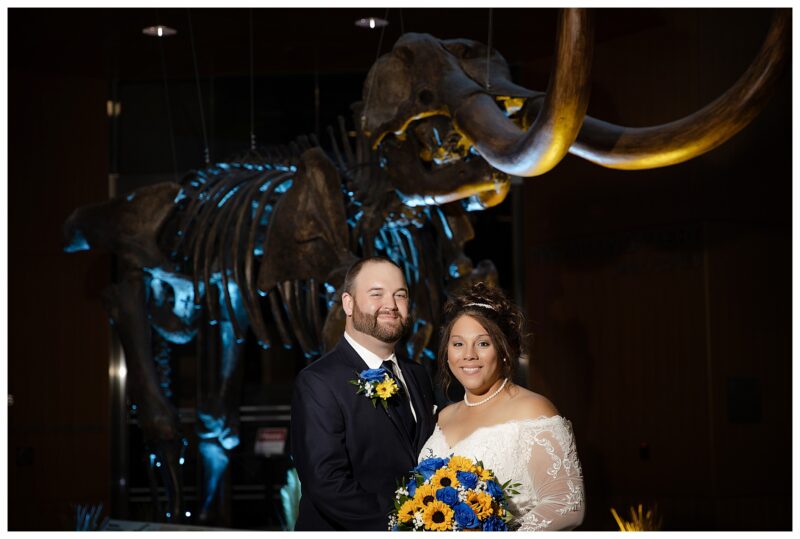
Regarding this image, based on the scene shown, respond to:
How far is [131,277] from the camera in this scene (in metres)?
7.80

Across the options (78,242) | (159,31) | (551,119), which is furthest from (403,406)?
(159,31)

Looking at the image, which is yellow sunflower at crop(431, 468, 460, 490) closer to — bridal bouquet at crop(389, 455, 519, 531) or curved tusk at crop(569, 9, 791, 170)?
bridal bouquet at crop(389, 455, 519, 531)

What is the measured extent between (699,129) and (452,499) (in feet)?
7.39

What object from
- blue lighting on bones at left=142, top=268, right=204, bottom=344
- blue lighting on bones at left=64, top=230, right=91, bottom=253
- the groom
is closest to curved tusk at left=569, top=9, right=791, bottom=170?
the groom

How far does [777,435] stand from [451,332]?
5983 millimetres

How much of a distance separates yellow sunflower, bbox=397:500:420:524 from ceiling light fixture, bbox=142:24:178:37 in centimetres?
670

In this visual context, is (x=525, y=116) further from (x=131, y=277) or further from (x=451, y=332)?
(x=131, y=277)

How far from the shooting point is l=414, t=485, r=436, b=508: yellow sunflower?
331cm

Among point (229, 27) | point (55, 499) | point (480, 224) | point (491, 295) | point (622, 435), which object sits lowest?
point (55, 499)

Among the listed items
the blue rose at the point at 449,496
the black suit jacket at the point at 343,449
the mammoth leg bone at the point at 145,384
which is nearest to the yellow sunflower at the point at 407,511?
the blue rose at the point at 449,496

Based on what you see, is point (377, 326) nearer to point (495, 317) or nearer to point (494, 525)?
point (495, 317)

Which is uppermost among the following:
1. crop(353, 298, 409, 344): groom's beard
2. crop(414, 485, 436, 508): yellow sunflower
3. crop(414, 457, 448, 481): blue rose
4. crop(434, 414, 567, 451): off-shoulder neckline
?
crop(353, 298, 409, 344): groom's beard

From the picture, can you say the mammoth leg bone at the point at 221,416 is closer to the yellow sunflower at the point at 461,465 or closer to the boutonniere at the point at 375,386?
the boutonniere at the point at 375,386

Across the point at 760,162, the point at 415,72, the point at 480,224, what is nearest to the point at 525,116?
the point at 415,72
